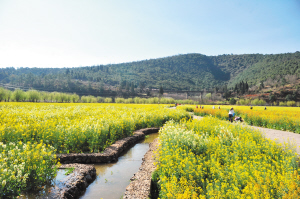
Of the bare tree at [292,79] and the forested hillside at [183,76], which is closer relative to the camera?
the bare tree at [292,79]

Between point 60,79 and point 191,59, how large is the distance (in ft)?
444

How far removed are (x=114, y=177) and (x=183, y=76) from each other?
17367 centimetres

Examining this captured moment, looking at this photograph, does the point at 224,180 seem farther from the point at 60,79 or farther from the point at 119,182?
the point at 60,79

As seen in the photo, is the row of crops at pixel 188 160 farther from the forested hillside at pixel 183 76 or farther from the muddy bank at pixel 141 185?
the forested hillside at pixel 183 76

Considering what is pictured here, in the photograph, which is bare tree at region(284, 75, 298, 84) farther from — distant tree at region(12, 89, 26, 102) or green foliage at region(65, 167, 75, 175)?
distant tree at region(12, 89, 26, 102)

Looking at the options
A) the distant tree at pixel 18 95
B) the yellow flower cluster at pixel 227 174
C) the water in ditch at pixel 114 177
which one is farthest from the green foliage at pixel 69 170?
the distant tree at pixel 18 95

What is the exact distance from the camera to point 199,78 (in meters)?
173

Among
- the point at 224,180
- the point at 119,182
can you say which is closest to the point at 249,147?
the point at 224,180

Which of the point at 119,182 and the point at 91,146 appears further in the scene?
the point at 91,146

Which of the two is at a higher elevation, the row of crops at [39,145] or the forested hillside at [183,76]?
the forested hillside at [183,76]

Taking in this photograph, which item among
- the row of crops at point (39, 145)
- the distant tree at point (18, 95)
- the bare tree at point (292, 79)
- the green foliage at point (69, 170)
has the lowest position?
the green foliage at point (69, 170)

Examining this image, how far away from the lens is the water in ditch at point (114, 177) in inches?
242

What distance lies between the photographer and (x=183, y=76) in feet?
576

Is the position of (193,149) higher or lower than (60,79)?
lower
